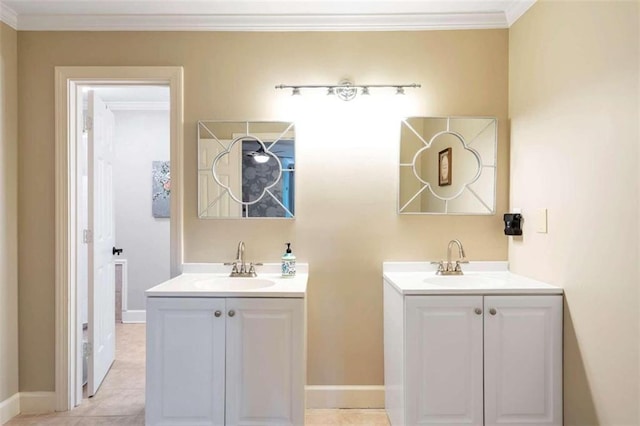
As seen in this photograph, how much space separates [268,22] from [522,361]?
2.27m

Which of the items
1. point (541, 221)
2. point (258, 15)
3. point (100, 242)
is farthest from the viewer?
point (100, 242)

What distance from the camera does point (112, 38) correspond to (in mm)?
2400

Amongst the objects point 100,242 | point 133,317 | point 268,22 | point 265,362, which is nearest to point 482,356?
point 265,362

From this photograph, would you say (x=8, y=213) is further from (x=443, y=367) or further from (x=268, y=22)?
(x=443, y=367)

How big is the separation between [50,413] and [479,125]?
9.99 ft

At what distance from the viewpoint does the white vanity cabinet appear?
1849mm

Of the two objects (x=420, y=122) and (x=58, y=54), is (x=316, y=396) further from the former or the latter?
(x=58, y=54)

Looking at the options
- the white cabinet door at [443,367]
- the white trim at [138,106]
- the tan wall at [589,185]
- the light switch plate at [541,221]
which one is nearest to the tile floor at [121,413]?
the white cabinet door at [443,367]

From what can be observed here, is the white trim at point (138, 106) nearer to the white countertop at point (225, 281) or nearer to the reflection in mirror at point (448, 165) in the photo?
the white countertop at point (225, 281)

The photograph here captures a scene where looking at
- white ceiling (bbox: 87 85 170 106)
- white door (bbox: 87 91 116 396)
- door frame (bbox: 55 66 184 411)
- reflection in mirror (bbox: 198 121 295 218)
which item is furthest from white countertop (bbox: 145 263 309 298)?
white ceiling (bbox: 87 85 170 106)

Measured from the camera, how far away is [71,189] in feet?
7.82

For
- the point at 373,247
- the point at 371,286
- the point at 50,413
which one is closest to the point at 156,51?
the point at 373,247

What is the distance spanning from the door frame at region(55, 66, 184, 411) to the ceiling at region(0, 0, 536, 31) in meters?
0.28

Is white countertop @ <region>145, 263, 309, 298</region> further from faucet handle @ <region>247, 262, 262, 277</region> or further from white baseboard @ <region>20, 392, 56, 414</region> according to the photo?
white baseboard @ <region>20, 392, 56, 414</region>
